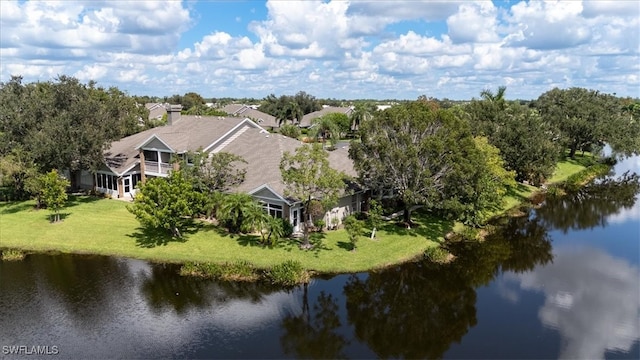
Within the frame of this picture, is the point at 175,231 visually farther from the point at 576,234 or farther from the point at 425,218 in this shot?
the point at 576,234

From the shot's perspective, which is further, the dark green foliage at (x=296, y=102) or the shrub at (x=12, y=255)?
the dark green foliage at (x=296, y=102)

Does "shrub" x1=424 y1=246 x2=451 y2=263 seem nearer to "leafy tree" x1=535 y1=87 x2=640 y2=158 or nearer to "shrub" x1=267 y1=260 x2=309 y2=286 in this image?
"shrub" x1=267 y1=260 x2=309 y2=286

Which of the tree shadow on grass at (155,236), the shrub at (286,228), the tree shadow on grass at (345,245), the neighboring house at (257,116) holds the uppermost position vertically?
the neighboring house at (257,116)

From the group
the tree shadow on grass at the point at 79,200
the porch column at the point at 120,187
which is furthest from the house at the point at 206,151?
the tree shadow on grass at the point at 79,200

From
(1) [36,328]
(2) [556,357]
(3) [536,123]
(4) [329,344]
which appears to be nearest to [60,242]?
(1) [36,328]

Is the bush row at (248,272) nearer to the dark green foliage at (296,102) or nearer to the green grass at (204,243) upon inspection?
the green grass at (204,243)

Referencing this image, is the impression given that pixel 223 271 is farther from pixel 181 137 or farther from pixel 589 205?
pixel 589 205

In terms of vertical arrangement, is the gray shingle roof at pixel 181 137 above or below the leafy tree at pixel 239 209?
above


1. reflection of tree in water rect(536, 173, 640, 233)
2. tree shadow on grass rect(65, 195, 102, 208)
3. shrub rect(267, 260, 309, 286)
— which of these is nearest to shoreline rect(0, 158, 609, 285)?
shrub rect(267, 260, 309, 286)
